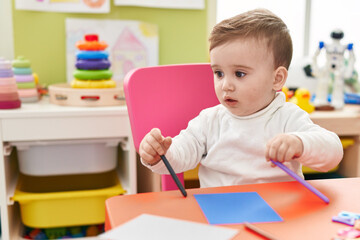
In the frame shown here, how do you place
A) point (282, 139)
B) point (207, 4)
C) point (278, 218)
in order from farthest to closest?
point (207, 4), point (282, 139), point (278, 218)

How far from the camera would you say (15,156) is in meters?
1.65

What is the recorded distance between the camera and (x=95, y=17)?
68.2 inches

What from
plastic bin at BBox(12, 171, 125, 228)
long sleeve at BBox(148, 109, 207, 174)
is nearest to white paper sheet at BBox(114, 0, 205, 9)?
plastic bin at BBox(12, 171, 125, 228)

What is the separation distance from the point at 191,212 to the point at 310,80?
1.54 m

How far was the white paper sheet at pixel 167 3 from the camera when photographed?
173cm

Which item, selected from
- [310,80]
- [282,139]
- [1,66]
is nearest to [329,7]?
[310,80]

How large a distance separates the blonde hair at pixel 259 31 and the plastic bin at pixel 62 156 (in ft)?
2.52

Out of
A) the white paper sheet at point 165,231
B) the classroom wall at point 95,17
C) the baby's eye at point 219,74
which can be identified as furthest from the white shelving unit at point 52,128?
the white paper sheet at point 165,231

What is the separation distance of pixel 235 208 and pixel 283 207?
64mm

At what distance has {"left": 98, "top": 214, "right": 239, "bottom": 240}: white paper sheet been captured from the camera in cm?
43

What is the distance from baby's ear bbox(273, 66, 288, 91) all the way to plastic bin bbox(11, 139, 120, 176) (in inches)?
29.7

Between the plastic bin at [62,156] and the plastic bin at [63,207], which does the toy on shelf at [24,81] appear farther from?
the plastic bin at [63,207]

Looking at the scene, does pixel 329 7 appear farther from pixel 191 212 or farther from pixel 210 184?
pixel 191 212

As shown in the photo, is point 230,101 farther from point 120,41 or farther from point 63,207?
point 120,41
